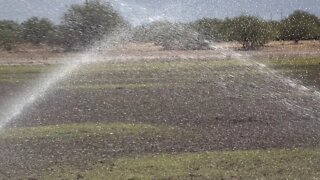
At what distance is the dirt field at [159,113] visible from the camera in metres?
11.6

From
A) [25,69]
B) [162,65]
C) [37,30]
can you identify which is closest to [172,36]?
[162,65]

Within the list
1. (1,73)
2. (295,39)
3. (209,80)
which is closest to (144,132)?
(209,80)

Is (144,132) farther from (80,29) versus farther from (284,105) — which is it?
(80,29)

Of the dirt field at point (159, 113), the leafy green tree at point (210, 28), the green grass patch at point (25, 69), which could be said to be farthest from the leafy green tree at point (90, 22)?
the leafy green tree at point (210, 28)

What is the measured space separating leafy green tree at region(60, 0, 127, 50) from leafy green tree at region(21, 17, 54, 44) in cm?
66

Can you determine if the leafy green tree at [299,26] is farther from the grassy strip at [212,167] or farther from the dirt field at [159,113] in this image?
the grassy strip at [212,167]

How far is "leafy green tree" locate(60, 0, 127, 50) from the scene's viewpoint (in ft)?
72.7

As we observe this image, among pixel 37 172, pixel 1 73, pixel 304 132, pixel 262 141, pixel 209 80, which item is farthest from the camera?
pixel 1 73

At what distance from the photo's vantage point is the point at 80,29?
89.6ft

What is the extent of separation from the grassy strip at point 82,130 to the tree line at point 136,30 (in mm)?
8343

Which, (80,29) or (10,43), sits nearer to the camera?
(80,29)

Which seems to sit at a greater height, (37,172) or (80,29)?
(80,29)

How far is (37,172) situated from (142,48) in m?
21.7

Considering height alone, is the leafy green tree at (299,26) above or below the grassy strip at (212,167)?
above
